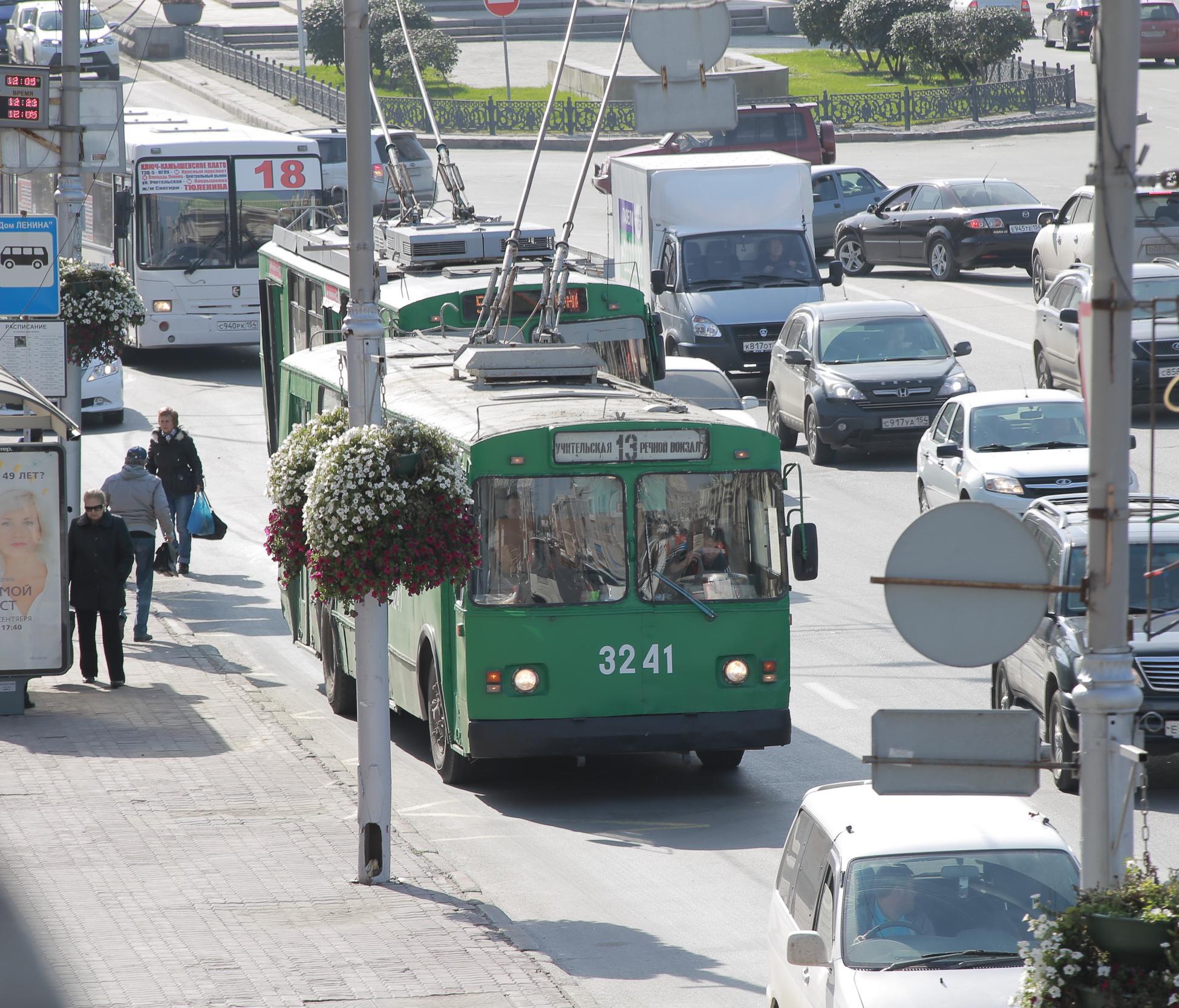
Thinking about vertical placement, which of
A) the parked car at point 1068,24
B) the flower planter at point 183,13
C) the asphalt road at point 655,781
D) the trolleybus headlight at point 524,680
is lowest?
the asphalt road at point 655,781

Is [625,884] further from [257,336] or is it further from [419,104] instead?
[419,104]

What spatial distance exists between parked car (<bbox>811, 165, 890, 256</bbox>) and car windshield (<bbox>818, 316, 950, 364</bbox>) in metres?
15.6

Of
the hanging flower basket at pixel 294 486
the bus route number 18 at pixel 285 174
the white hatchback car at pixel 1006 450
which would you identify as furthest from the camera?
the bus route number 18 at pixel 285 174

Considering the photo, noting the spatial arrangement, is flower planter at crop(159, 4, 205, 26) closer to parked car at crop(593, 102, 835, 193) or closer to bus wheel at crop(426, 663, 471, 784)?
parked car at crop(593, 102, 835, 193)

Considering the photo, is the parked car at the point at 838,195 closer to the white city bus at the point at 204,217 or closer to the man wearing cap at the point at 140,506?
the white city bus at the point at 204,217

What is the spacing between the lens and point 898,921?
24.7 feet

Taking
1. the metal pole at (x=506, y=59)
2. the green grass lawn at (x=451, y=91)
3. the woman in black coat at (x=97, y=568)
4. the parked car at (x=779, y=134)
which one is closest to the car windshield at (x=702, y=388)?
the woman in black coat at (x=97, y=568)

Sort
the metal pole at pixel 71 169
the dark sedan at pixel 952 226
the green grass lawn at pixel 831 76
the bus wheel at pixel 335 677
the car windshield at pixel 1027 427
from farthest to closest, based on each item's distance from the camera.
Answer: the green grass lawn at pixel 831 76, the dark sedan at pixel 952 226, the car windshield at pixel 1027 427, the metal pole at pixel 71 169, the bus wheel at pixel 335 677

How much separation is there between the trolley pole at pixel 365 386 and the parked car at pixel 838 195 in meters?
29.8

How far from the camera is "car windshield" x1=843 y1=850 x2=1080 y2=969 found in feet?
24.3

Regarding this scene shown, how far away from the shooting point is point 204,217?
1208 inches

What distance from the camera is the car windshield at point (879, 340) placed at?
2472 centimetres

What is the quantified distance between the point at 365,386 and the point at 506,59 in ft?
134

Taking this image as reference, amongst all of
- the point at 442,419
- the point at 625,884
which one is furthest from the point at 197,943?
the point at 442,419
